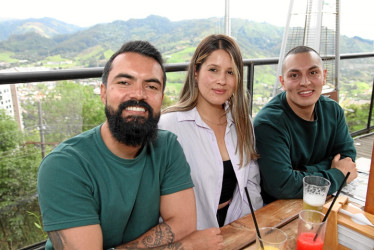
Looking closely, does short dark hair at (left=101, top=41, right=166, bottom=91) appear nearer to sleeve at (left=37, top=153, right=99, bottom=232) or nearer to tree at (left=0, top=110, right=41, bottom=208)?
sleeve at (left=37, top=153, right=99, bottom=232)

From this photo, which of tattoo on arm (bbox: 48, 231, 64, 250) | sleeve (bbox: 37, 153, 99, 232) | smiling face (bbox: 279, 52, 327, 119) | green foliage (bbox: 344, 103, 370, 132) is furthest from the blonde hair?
green foliage (bbox: 344, 103, 370, 132)

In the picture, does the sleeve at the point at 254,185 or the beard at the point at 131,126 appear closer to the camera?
the beard at the point at 131,126

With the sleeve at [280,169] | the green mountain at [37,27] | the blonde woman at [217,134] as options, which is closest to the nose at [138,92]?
the blonde woman at [217,134]

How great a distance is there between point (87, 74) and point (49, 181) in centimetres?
94

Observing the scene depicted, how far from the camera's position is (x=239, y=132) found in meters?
1.85

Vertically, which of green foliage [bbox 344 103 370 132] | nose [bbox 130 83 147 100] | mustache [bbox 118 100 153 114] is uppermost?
nose [bbox 130 83 147 100]

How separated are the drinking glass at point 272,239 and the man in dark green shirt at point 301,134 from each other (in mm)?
654

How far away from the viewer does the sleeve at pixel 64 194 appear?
1065 millimetres

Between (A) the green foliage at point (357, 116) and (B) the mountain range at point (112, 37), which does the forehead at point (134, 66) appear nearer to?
(B) the mountain range at point (112, 37)

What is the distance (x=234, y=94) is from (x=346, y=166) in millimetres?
814

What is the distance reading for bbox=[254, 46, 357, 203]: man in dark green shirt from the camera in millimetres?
1709

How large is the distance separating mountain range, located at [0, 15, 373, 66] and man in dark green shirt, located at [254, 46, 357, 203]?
653 millimetres

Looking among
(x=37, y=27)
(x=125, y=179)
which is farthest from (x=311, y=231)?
(x=37, y=27)

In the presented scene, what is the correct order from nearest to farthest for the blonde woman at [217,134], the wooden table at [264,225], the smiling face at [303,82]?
the wooden table at [264,225], the blonde woman at [217,134], the smiling face at [303,82]
